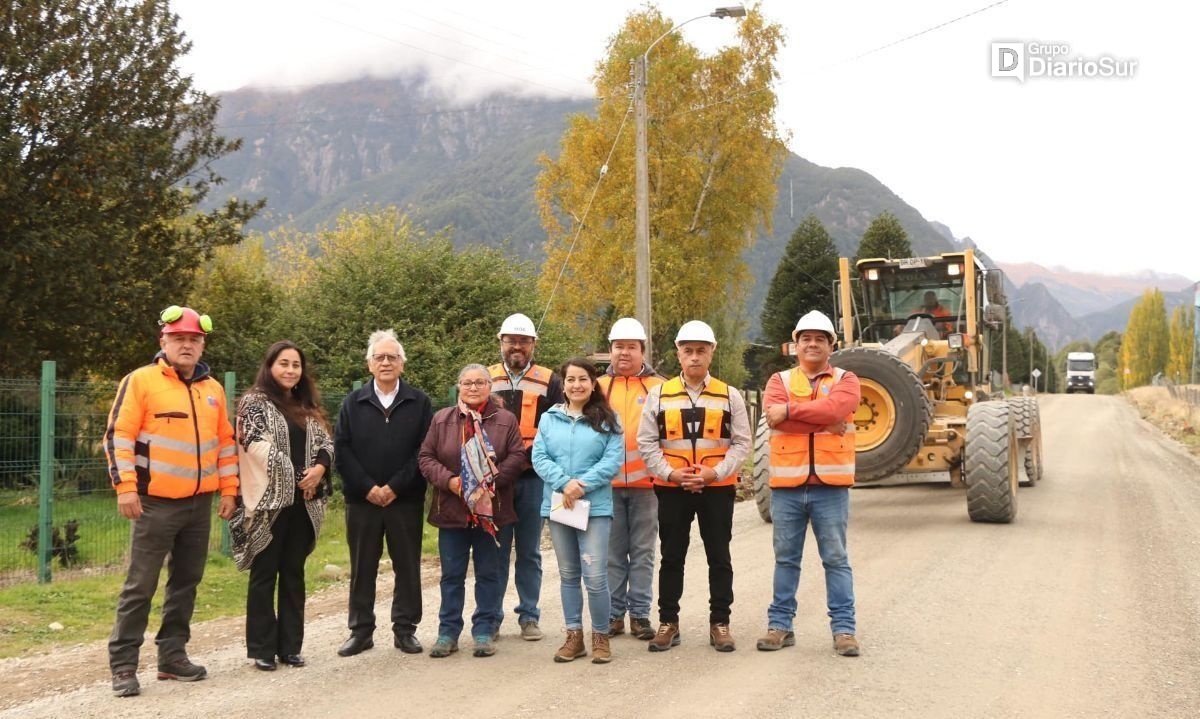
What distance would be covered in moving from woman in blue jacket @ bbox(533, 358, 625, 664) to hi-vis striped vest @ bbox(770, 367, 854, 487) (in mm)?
984

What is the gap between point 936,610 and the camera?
24.9 ft

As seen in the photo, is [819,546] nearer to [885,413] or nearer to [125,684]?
[125,684]

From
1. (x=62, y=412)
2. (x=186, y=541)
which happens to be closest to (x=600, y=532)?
(x=186, y=541)

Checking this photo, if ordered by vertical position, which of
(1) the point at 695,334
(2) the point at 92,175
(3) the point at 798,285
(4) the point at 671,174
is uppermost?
(4) the point at 671,174

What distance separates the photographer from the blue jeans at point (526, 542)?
6.93m

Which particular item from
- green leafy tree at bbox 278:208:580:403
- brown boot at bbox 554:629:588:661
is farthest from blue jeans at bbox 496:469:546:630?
green leafy tree at bbox 278:208:580:403

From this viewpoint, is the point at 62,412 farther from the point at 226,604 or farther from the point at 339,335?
the point at 339,335

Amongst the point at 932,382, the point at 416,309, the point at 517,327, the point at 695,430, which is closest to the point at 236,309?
the point at 416,309

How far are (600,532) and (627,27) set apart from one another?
29.9 meters

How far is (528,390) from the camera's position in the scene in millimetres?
7109

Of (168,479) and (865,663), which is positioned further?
(865,663)

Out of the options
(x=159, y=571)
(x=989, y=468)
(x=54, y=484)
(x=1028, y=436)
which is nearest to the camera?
(x=159, y=571)

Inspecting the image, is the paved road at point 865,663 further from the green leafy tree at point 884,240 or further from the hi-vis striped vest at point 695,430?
the green leafy tree at point 884,240

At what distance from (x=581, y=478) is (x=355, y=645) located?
Result: 5.59 ft
